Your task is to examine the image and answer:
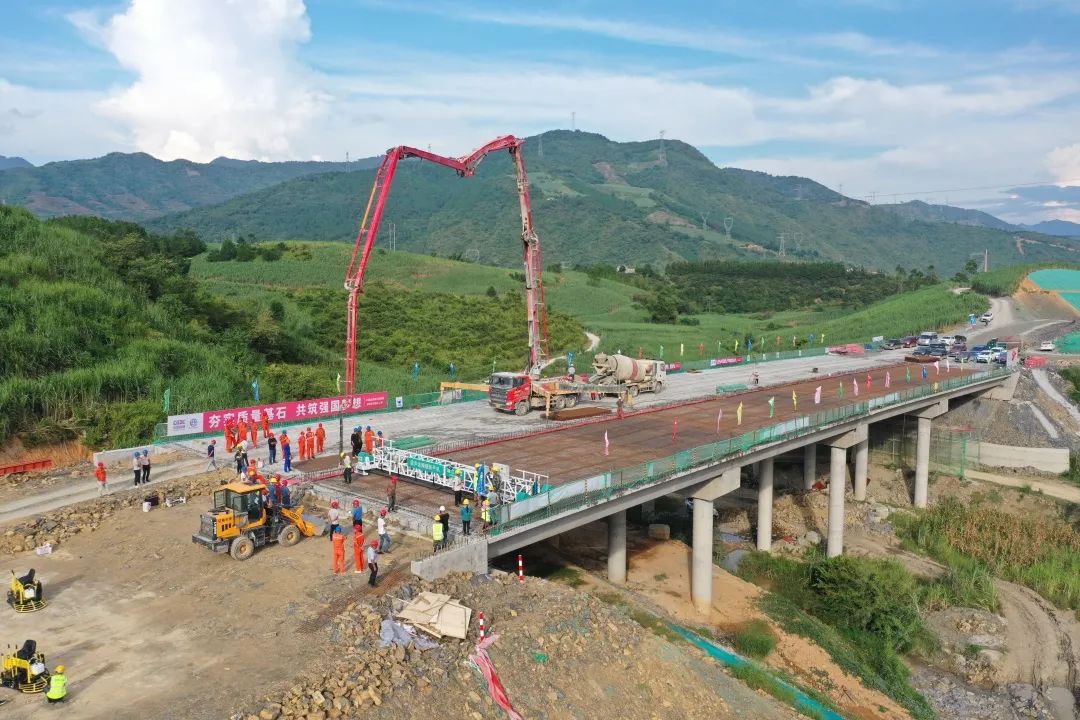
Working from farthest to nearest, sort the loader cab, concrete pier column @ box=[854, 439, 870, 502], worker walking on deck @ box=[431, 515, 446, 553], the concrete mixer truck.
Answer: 1. the concrete mixer truck
2. concrete pier column @ box=[854, 439, 870, 502]
3. the loader cab
4. worker walking on deck @ box=[431, 515, 446, 553]

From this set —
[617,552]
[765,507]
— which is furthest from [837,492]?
[617,552]

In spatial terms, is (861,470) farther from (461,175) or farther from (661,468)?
(461,175)

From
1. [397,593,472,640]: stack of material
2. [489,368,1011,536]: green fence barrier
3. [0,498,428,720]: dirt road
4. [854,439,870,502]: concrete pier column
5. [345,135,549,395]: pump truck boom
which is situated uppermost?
[345,135,549,395]: pump truck boom

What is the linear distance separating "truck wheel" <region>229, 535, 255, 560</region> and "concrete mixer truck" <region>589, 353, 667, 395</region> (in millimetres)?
30236

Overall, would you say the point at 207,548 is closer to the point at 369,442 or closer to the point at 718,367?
the point at 369,442

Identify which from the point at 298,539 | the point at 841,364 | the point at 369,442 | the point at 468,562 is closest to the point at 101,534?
the point at 298,539

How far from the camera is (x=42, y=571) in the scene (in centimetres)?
2209

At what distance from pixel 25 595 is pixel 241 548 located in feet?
17.4

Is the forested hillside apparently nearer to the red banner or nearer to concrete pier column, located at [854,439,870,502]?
the red banner

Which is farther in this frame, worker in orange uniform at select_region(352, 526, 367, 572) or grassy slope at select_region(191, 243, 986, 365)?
grassy slope at select_region(191, 243, 986, 365)

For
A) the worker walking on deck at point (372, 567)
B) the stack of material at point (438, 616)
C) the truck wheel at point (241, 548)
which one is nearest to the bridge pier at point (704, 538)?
the stack of material at point (438, 616)

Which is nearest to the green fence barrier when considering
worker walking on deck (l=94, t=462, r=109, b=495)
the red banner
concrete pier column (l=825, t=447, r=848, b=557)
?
concrete pier column (l=825, t=447, r=848, b=557)

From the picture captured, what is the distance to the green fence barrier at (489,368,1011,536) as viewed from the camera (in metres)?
24.2

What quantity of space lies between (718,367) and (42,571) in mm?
61504
